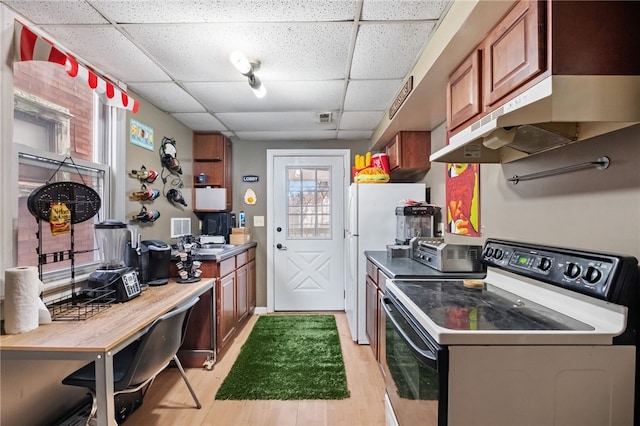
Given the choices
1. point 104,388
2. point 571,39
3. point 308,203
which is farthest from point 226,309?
point 571,39

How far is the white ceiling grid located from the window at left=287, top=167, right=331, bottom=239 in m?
1.21

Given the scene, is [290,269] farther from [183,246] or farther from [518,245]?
[518,245]

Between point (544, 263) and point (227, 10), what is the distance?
1782 mm

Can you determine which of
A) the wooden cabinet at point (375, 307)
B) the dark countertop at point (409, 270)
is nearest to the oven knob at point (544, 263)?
the dark countertop at point (409, 270)

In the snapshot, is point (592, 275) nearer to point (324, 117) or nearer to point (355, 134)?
point (324, 117)

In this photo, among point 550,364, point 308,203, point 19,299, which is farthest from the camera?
point 308,203

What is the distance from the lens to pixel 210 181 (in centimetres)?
357

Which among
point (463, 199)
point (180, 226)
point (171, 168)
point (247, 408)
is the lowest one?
point (247, 408)

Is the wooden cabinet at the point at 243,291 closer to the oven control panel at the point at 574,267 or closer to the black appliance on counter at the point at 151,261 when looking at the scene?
the black appliance on counter at the point at 151,261

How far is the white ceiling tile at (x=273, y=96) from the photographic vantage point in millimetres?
2318

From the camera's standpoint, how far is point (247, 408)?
1.94m

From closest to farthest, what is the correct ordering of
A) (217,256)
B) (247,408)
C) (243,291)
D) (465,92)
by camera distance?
(465,92)
(247,408)
(217,256)
(243,291)

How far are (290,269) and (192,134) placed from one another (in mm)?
2018

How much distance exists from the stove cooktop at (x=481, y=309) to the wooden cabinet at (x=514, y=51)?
830mm
